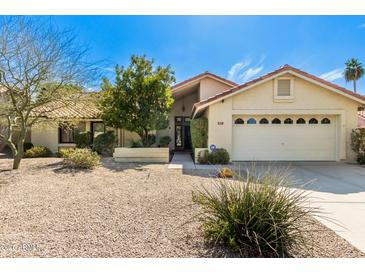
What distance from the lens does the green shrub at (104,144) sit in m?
16.2

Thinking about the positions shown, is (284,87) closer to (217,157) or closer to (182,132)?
(217,157)

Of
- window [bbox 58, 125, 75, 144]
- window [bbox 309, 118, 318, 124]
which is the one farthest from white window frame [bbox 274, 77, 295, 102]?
window [bbox 58, 125, 75, 144]

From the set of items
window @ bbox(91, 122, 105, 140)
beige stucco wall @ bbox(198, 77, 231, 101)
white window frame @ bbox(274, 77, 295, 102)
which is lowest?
window @ bbox(91, 122, 105, 140)

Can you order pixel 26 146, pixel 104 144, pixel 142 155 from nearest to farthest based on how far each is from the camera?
pixel 142 155 < pixel 104 144 < pixel 26 146

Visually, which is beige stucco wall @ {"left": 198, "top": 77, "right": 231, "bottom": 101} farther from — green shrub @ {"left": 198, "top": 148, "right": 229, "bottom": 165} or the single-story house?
green shrub @ {"left": 198, "top": 148, "right": 229, "bottom": 165}

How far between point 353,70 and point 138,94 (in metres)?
48.9

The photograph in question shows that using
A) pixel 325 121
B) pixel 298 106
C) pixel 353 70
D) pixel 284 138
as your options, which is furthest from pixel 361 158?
pixel 353 70

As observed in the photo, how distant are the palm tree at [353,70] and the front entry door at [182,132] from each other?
42.3m

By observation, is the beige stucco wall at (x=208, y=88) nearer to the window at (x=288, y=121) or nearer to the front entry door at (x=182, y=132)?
the front entry door at (x=182, y=132)

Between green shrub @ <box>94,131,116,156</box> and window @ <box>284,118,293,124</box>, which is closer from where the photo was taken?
window @ <box>284,118,293,124</box>

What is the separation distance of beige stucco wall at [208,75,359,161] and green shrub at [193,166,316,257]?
9487mm

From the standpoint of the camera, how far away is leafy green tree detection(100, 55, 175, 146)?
45.1 feet

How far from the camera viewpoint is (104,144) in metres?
16.2

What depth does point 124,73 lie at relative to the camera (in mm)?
13805
